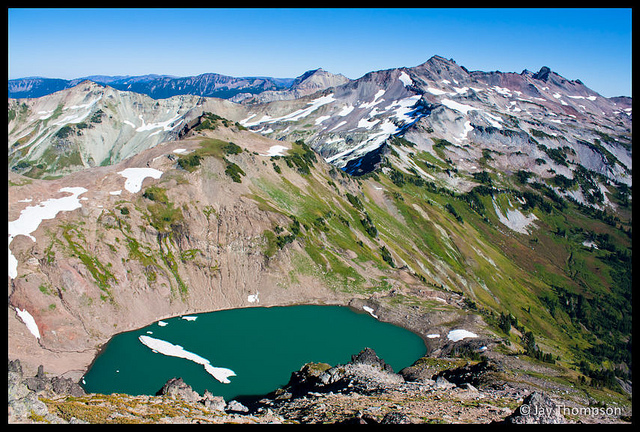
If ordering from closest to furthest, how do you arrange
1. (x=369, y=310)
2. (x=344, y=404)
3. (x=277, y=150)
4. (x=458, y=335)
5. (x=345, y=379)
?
(x=344, y=404)
(x=345, y=379)
(x=458, y=335)
(x=369, y=310)
(x=277, y=150)

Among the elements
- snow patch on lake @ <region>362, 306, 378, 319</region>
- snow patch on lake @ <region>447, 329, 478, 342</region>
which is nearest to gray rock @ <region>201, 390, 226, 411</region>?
snow patch on lake @ <region>447, 329, 478, 342</region>

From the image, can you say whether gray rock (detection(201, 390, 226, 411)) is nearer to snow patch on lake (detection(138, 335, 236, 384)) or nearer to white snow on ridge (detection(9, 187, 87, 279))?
snow patch on lake (detection(138, 335, 236, 384))

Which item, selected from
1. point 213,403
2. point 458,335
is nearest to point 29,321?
point 213,403

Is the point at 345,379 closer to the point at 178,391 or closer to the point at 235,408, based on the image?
the point at 235,408

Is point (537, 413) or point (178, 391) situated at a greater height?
point (537, 413)

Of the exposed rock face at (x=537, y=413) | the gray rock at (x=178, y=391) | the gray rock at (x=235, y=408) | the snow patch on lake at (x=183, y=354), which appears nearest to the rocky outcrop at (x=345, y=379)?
the gray rock at (x=235, y=408)

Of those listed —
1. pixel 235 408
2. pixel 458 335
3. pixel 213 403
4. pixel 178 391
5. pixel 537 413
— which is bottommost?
pixel 458 335
